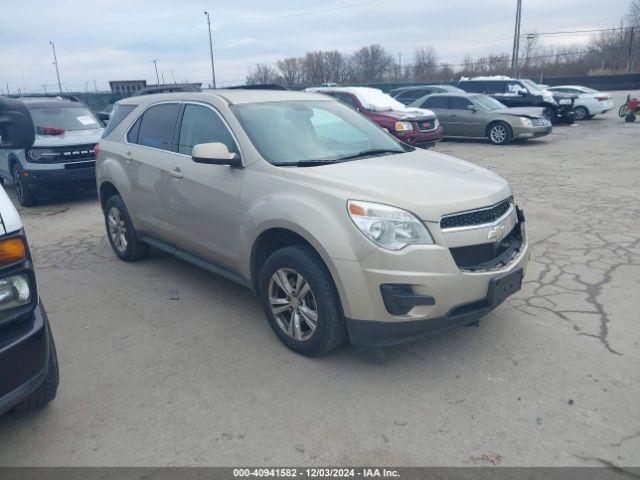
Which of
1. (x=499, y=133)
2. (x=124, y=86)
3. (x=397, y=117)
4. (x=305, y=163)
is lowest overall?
(x=499, y=133)

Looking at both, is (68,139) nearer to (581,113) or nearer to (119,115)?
(119,115)

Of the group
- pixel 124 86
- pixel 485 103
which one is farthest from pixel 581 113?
pixel 124 86

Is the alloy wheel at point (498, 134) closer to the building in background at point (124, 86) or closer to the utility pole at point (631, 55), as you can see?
the building in background at point (124, 86)

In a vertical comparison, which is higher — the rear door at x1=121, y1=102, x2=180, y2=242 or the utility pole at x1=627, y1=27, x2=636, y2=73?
the utility pole at x1=627, y1=27, x2=636, y2=73

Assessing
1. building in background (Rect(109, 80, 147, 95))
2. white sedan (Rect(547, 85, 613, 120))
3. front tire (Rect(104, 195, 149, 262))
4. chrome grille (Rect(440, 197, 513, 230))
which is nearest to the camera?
chrome grille (Rect(440, 197, 513, 230))

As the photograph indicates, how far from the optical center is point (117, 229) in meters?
5.81

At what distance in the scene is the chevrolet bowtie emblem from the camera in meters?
3.31

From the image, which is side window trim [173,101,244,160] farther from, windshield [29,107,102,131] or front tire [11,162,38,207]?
windshield [29,107,102,131]

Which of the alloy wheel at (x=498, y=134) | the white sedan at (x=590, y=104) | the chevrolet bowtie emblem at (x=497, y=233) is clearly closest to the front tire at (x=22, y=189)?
the chevrolet bowtie emblem at (x=497, y=233)

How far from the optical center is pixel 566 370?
3344 millimetres

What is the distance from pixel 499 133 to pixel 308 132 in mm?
12098

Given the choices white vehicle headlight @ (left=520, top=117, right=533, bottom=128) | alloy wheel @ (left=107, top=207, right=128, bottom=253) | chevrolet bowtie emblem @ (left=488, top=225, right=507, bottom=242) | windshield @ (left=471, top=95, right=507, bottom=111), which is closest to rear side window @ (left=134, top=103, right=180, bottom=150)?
alloy wheel @ (left=107, top=207, right=128, bottom=253)

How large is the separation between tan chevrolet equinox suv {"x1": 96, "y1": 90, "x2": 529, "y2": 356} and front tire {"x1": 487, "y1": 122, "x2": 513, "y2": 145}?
11.1m

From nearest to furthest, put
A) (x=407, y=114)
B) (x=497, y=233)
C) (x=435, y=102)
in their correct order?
(x=497, y=233) → (x=407, y=114) → (x=435, y=102)
